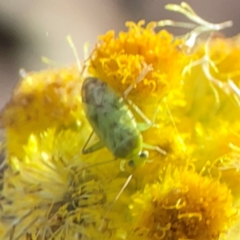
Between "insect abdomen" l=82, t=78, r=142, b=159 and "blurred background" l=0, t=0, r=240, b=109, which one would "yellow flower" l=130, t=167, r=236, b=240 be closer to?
"insect abdomen" l=82, t=78, r=142, b=159

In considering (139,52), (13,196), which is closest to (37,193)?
(13,196)

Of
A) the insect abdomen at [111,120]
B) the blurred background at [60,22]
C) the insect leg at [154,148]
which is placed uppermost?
the blurred background at [60,22]

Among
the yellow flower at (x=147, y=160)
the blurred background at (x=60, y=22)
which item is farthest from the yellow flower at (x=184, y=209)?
the blurred background at (x=60, y=22)

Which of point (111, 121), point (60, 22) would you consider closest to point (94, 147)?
point (111, 121)

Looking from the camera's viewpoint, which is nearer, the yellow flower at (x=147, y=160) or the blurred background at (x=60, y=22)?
the yellow flower at (x=147, y=160)

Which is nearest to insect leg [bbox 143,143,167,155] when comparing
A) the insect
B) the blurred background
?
the insect

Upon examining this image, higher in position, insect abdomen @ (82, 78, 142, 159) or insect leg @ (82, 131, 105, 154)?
insect abdomen @ (82, 78, 142, 159)

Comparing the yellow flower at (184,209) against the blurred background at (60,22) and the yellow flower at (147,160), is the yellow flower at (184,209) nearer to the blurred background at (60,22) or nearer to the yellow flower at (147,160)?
the yellow flower at (147,160)

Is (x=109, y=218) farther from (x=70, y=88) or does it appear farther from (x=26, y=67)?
(x=26, y=67)
